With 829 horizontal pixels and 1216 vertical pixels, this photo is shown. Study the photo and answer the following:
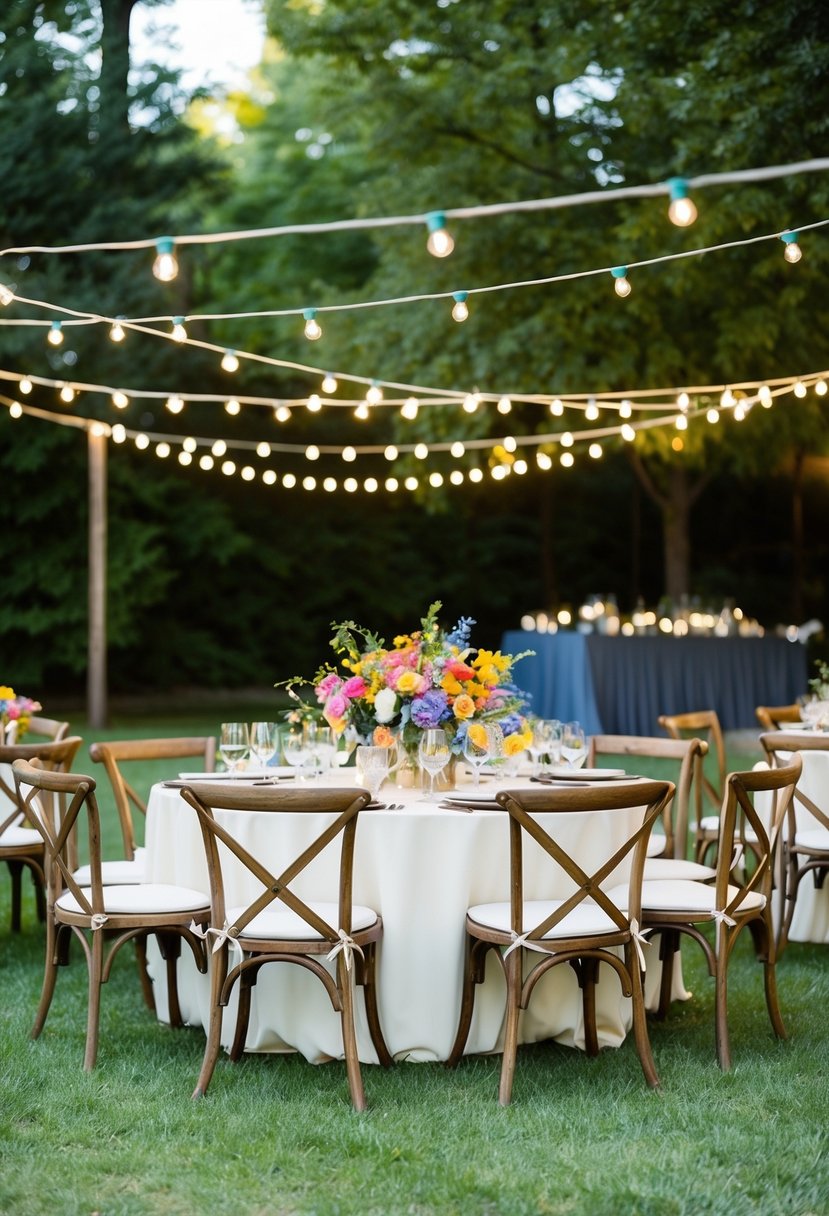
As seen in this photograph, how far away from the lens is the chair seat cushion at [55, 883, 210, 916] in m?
4.01

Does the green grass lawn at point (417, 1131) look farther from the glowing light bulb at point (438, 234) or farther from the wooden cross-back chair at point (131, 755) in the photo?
the glowing light bulb at point (438, 234)

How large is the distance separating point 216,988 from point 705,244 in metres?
8.01

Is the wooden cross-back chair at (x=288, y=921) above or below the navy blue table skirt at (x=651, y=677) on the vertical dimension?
below

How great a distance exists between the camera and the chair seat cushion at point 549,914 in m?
3.73

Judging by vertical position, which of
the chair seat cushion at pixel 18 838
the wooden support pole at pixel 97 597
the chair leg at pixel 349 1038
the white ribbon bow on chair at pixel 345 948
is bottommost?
the chair leg at pixel 349 1038

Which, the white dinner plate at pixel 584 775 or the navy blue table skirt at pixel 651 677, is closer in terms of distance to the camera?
the white dinner plate at pixel 584 775

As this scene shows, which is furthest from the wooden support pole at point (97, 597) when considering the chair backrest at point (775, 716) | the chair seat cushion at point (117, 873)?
the chair seat cushion at point (117, 873)

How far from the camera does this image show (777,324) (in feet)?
39.9

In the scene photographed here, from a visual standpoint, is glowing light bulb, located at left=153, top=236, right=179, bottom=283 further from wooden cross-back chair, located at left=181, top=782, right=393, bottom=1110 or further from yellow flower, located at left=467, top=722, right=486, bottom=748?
yellow flower, located at left=467, top=722, right=486, bottom=748

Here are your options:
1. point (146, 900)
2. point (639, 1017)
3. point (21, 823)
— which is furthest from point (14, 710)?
point (639, 1017)

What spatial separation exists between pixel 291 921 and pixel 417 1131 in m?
0.68

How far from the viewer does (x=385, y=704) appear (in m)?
4.53

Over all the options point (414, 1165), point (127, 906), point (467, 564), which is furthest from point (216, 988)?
point (467, 564)

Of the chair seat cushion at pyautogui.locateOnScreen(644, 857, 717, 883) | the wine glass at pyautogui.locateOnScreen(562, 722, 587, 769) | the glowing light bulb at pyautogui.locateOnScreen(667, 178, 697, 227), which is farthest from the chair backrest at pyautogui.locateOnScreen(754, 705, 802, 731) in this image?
the glowing light bulb at pyautogui.locateOnScreen(667, 178, 697, 227)
